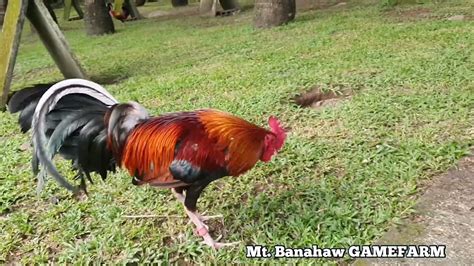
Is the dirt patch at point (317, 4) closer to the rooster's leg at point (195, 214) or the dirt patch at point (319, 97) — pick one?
the dirt patch at point (319, 97)

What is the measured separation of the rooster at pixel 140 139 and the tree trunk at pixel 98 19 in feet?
25.5

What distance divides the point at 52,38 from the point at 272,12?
3812 mm

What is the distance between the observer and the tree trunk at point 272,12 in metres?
7.57

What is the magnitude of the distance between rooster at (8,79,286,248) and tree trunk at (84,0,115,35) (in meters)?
7.77

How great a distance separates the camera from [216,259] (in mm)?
2307

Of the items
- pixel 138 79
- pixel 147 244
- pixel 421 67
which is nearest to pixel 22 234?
pixel 147 244

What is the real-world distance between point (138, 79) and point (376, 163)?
3.41m

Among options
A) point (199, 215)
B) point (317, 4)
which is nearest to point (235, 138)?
point (199, 215)

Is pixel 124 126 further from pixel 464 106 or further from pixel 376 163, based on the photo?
pixel 464 106

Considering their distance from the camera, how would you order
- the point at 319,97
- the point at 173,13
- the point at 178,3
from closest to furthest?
the point at 319,97
the point at 173,13
the point at 178,3

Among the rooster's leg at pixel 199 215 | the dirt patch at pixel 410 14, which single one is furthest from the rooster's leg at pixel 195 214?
the dirt patch at pixel 410 14

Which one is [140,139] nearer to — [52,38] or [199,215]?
[199,215]

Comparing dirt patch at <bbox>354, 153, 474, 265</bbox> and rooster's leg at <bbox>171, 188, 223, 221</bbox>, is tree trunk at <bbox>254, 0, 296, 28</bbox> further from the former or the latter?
rooster's leg at <bbox>171, 188, 223, 221</bbox>

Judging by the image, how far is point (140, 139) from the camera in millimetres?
2189
